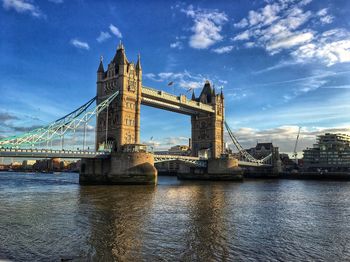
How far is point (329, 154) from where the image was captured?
136 metres

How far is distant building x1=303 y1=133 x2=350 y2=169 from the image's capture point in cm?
13438

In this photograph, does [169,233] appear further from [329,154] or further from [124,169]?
[329,154]

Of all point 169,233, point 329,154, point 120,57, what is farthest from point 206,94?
point 169,233

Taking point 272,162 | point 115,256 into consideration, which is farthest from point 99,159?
point 272,162

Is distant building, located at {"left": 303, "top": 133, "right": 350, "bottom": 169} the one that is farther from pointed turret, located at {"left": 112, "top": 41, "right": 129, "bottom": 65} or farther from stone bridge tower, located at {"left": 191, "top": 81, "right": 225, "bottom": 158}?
pointed turret, located at {"left": 112, "top": 41, "right": 129, "bottom": 65}

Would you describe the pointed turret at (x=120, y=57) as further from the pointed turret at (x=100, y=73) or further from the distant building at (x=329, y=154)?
the distant building at (x=329, y=154)

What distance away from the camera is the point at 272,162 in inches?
4557

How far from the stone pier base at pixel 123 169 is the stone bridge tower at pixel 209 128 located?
3918 centimetres

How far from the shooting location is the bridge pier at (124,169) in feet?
173

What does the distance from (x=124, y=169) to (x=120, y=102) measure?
14.1 meters

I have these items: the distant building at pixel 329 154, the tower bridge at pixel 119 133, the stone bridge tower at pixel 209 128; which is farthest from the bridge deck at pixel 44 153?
the distant building at pixel 329 154

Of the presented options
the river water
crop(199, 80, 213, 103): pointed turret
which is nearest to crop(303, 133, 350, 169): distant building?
crop(199, 80, 213, 103): pointed turret

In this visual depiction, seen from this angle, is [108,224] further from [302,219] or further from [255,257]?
[302,219]

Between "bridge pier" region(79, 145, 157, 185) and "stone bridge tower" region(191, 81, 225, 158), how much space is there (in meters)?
39.2
